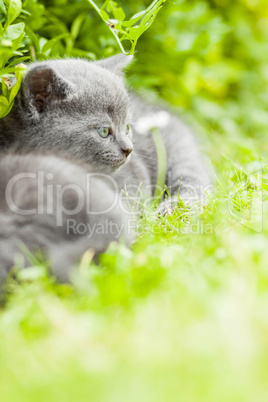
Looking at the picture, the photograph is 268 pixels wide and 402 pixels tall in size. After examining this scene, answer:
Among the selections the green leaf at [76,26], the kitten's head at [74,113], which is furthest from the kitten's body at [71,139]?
the green leaf at [76,26]

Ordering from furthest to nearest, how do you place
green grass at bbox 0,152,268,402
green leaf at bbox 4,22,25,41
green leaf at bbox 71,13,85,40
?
green leaf at bbox 71,13,85,40 < green leaf at bbox 4,22,25,41 < green grass at bbox 0,152,268,402

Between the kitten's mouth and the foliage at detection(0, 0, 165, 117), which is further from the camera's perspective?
the kitten's mouth

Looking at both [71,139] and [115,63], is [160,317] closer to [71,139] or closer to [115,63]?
[71,139]

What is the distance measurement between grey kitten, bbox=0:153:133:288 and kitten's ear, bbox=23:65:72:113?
354 millimetres

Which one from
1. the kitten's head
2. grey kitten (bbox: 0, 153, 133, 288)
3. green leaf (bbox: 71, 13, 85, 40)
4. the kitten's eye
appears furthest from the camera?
green leaf (bbox: 71, 13, 85, 40)

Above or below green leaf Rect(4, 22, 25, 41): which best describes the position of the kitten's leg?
below

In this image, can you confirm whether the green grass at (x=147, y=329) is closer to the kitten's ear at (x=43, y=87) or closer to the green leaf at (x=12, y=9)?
the kitten's ear at (x=43, y=87)

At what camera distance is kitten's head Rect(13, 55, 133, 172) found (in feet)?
5.39

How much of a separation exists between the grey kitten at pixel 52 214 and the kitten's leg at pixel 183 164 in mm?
656

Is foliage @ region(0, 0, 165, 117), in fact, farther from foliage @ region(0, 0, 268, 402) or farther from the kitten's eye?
the kitten's eye

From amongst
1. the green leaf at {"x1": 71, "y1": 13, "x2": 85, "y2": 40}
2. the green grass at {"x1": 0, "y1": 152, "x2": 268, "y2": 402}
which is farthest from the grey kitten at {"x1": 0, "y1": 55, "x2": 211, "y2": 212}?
the green grass at {"x1": 0, "y1": 152, "x2": 268, "y2": 402}

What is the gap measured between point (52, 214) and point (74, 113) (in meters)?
0.59

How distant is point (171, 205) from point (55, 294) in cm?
85

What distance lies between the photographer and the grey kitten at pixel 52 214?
123 centimetres
